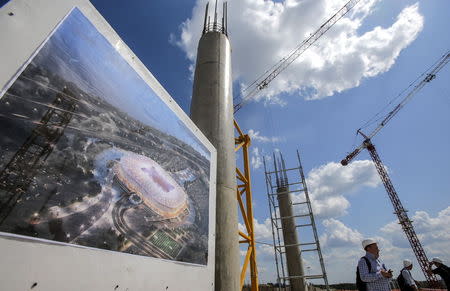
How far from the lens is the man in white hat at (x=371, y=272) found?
3.75 meters

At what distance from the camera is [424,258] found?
38812 millimetres

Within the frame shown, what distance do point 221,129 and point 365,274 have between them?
3.69 m

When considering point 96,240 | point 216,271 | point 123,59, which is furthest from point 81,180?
point 216,271

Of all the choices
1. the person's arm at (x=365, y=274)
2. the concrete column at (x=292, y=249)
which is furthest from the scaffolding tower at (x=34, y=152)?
the concrete column at (x=292, y=249)

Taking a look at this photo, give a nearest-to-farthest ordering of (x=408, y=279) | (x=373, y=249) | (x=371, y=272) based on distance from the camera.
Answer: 1. (x=371, y=272)
2. (x=373, y=249)
3. (x=408, y=279)

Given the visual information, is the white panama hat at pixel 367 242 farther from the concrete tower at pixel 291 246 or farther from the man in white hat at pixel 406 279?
the concrete tower at pixel 291 246

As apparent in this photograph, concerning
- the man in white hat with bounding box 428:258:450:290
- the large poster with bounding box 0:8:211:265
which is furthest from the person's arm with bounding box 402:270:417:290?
the large poster with bounding box 0:8:211:265

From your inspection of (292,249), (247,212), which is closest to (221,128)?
(247,212)

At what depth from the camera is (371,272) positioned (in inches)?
151

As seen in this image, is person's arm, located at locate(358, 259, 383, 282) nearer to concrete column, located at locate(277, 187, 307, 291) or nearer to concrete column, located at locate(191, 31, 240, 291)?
concrete column, located at locate(191, 31, 240, 291)

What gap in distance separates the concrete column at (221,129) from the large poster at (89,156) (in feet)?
3.21

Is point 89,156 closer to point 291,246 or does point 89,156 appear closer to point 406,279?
point 406,279

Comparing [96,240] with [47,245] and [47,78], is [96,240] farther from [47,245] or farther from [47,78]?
[47,78]

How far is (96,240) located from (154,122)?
4.97 feet
